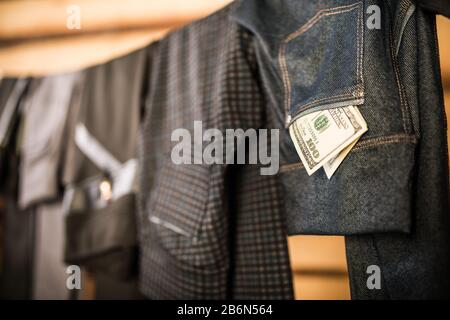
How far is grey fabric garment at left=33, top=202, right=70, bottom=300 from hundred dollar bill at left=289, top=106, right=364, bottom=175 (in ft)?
2.85

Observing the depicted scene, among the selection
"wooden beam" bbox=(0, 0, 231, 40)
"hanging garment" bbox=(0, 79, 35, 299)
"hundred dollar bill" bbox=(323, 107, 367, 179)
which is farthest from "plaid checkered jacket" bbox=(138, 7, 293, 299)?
"hanging garment" bbox=(0, 79, 35, 299)

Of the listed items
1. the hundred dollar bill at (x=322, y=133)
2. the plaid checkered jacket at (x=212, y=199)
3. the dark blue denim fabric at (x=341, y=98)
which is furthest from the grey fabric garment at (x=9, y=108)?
the hundred dollar bill at (x=322, y=133)

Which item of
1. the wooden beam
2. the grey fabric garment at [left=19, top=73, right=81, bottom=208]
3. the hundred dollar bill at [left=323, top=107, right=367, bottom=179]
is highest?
the wooden beam

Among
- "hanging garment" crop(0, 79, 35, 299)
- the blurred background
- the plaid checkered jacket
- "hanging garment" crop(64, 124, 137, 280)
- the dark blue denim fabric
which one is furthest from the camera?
"hanging garment" crop(0, 79, 35, 299)

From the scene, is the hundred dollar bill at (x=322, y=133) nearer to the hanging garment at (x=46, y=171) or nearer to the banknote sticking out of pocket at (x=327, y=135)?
the banknote sticking out of pocket at (x=327, y=135)

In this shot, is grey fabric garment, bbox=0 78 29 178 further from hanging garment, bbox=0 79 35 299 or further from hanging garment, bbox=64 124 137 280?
hanging garment, bbox=64 124 137 280

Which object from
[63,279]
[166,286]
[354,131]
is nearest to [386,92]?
[354,131]

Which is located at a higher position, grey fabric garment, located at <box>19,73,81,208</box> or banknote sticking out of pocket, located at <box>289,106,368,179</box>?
grey fabric garment, located at <box>19,73,81,208</box>

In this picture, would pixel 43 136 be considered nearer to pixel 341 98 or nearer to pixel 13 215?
pixel 13 215

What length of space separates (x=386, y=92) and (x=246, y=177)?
0.37m

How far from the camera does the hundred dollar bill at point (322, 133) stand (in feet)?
1.84

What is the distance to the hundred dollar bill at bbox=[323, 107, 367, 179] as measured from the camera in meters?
0.55

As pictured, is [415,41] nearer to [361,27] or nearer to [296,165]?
[361,27]

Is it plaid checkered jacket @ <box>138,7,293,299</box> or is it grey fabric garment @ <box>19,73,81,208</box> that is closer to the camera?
plaid checkered jacket @ <box>138,7,293,299</box>
